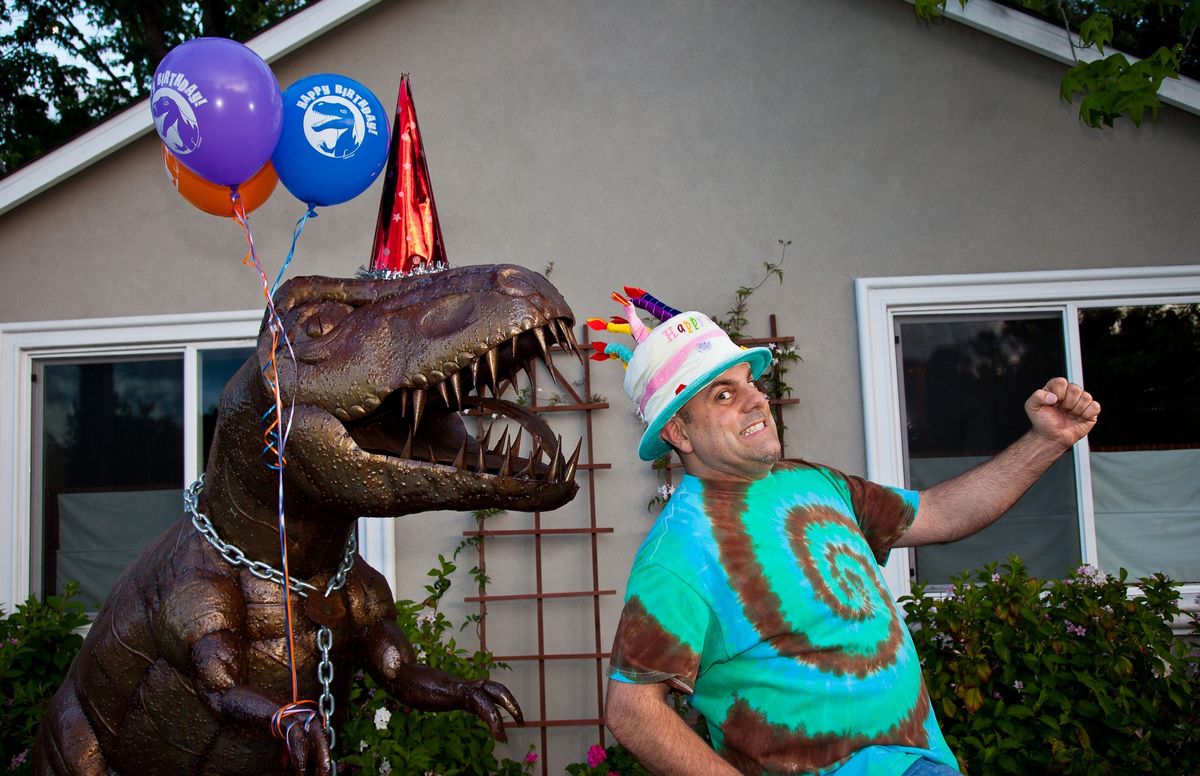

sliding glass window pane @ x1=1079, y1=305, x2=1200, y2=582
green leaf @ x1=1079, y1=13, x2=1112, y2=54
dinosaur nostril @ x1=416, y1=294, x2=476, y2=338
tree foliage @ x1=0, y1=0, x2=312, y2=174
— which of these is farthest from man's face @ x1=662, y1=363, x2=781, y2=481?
tree foliage @ x1=0, y1=0, x2=312, y2=174

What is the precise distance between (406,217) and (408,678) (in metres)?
1.09

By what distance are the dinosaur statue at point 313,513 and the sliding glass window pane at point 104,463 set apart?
3.22m

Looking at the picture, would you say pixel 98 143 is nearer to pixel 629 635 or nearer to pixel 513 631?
pixel 513 631

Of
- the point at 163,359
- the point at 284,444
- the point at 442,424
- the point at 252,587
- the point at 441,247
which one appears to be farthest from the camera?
the point at 163,359

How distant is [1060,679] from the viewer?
3779 millimetres

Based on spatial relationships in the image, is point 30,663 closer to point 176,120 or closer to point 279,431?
point 176,120

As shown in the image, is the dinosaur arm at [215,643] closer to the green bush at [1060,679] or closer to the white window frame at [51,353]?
the green bush at [1060,679]

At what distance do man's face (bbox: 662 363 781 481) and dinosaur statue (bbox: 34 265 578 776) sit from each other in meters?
0.36

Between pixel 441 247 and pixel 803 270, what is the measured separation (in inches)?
111

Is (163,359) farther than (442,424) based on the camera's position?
Yes

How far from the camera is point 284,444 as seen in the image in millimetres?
1765

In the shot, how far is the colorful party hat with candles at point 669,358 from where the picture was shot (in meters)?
2.09

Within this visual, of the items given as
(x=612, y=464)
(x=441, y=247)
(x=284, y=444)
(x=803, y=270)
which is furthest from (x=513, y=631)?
(x=284, y=444)

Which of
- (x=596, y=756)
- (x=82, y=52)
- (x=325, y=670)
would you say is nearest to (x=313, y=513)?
(x=325, y=670)
